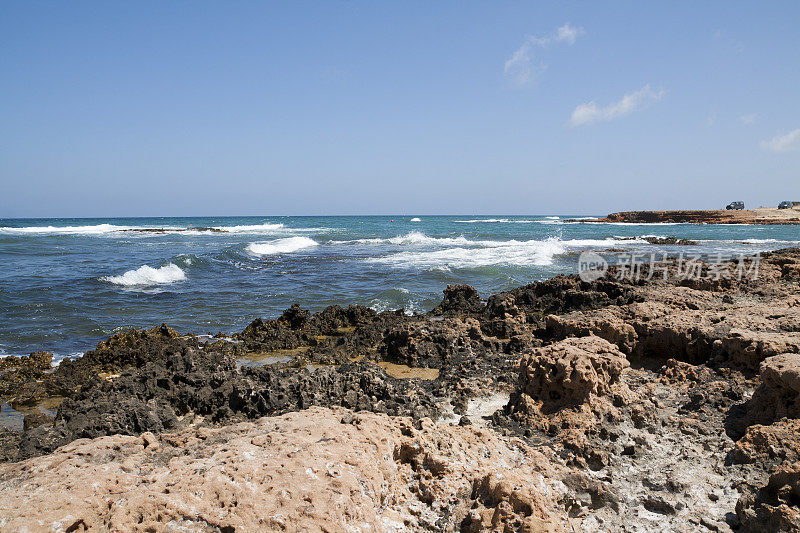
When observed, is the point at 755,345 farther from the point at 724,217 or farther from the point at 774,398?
the point at 724,217

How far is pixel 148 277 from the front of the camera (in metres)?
16.1

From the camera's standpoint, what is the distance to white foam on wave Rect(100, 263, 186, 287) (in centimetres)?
1526

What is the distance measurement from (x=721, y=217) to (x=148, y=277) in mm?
74618

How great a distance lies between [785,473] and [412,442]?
92.0 inches

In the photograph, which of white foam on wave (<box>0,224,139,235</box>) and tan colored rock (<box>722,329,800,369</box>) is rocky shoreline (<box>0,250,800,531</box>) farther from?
white foam on wave (<box>0,224,139,235</box>)

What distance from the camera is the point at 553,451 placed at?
3408 mm

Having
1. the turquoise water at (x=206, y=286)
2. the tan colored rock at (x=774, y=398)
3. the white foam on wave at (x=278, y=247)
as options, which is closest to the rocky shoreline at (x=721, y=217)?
the turquoise water at (x=206, y=286)

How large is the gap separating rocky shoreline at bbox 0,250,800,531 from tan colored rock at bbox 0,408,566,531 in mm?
11

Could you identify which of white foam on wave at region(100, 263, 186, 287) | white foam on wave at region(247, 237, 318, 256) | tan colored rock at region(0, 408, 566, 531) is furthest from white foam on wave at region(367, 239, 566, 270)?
tan colored rock at region(0, 408, 566, 531)

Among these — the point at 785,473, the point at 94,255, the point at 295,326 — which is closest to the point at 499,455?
the point at 785,473

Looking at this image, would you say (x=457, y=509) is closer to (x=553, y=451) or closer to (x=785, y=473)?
(x=553, y=451)

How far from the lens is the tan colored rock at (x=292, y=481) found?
225 centimetres

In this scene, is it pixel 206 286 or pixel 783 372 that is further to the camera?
pixel 206 286

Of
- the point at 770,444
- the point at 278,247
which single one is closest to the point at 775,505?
the point at 770,444
